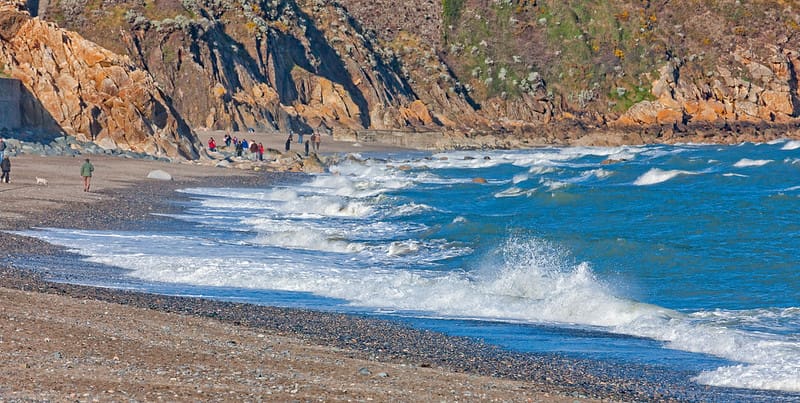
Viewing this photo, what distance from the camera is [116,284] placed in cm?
1459

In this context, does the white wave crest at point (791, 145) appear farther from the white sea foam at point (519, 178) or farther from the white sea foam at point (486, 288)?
the white sea foam at point (486, 288)

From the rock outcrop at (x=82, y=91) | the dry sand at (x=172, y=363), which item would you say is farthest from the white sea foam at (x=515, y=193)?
the dry sand at (x=172, y=363)

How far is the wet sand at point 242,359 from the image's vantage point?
8.17 meters

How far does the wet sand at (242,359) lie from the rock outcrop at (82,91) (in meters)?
29.9

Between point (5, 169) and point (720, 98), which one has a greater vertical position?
point (720, 98)

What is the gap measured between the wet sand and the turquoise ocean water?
1043 mm

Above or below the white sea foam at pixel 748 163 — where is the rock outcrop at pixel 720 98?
above

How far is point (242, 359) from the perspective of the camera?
943cm

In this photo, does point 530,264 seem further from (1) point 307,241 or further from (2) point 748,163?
(2) point 748,163

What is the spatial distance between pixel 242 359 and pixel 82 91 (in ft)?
123

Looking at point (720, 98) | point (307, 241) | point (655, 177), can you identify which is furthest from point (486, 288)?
point (720, 98)

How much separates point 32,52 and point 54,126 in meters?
3.71

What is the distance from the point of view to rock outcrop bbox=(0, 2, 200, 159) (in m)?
43.3

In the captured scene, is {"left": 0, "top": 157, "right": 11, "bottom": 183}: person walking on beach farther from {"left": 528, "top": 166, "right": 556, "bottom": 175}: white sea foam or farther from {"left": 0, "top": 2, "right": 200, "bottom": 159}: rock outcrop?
{"left": 528, "top": 166, "right": 556, "bottom": 175}: white sea foam
